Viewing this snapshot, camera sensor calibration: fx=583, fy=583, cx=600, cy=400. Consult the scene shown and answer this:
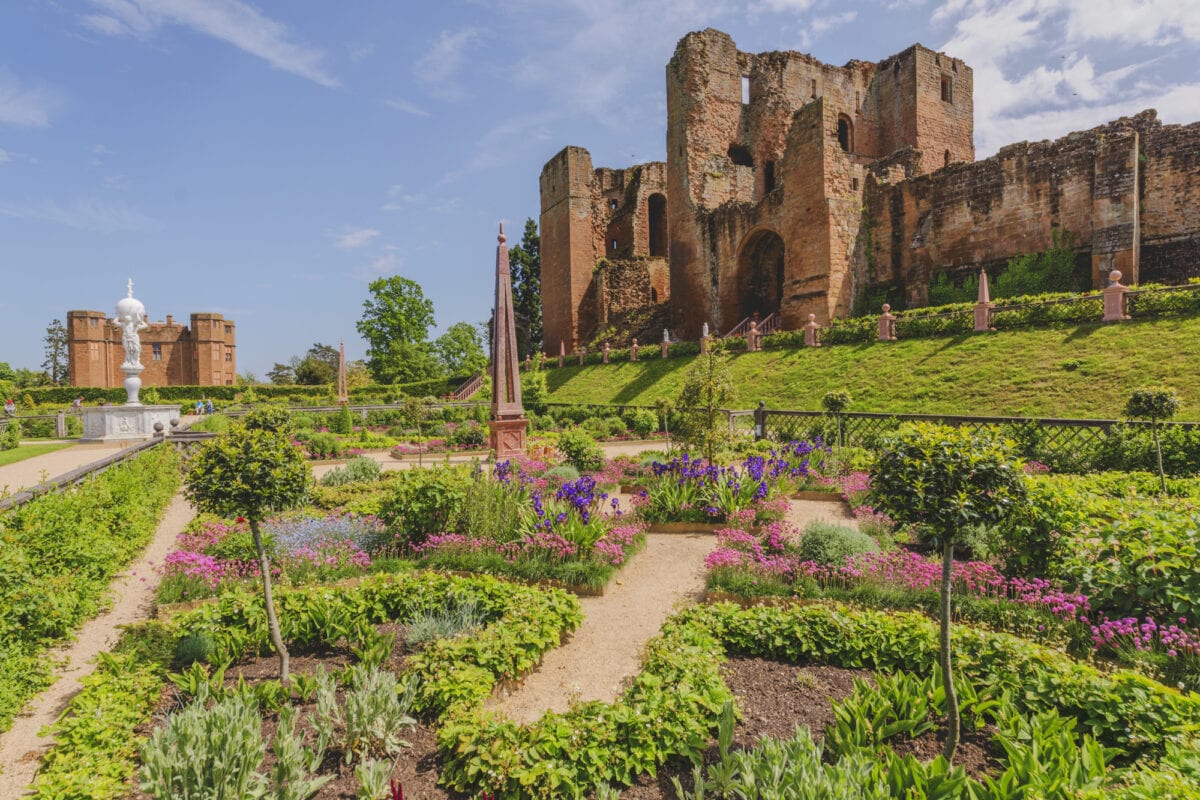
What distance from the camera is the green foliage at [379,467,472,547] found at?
6.99m

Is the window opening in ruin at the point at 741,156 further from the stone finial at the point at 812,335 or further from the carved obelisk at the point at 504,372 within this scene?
the carved obelisk at the point at 504,372

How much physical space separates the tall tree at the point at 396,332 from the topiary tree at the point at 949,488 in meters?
42.3

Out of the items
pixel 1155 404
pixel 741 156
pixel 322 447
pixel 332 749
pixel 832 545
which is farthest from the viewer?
pixel 741 156

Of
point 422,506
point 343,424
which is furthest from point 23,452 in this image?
point 422,506

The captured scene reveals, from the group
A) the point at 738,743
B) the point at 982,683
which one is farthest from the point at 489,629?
the point at 982,683

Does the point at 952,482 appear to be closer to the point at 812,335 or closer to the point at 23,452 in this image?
the point at 812,335

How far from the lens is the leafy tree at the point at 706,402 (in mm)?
9695

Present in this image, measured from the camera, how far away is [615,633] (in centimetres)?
509

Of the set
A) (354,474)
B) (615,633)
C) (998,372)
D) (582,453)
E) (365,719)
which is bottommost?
(615,633)

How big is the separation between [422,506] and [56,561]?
331cm

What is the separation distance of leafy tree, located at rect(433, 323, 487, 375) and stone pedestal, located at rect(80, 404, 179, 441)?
31.5m

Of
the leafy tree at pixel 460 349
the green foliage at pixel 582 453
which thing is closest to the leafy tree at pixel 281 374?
the leafy tree at pixel 460 349

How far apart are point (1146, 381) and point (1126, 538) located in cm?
998

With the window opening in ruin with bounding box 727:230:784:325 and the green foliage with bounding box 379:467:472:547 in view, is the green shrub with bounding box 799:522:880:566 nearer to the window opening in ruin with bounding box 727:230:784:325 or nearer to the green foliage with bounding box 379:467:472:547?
the green foliage with bounding box 379:467:472:547
